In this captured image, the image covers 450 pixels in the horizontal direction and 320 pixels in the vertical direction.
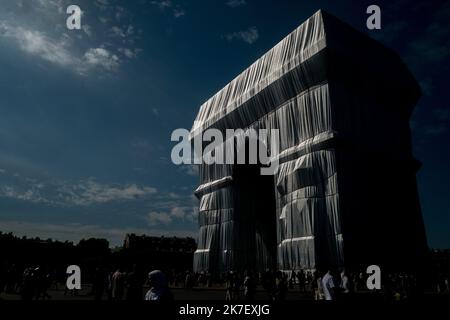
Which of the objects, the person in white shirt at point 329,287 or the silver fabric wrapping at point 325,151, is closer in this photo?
the person in white shirt at point 329,287

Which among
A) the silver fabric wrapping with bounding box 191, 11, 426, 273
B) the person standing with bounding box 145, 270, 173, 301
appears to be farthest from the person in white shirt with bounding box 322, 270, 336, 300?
the silver fabric wrapping with bounding box 191, 11, 426, 273

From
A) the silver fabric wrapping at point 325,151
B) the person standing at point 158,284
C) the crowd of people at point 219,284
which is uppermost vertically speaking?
the silver fabric wrapping at point 325,151

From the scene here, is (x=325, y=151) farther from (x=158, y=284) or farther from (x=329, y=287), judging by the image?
(x=158, y=284)

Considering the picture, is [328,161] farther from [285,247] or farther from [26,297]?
[26,297]

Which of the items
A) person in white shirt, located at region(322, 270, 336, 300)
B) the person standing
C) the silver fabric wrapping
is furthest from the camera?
the silver fabric wrapping

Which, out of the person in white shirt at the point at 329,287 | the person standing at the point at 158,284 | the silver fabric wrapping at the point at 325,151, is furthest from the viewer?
the silver fabric wrapping at the point at 325,151

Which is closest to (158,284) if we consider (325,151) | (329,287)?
(329,287)

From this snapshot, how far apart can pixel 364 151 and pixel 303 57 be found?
8.81 metres

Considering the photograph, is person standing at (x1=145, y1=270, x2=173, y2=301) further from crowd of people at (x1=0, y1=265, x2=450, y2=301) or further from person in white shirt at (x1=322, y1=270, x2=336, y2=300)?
person in white shirt at (x1=322, y1=270, x2=336, y2=300)

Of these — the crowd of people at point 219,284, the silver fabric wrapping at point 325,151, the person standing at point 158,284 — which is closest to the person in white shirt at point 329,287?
the crowd of people at point 219,284

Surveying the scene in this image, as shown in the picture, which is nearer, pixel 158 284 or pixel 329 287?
pixel 158 284

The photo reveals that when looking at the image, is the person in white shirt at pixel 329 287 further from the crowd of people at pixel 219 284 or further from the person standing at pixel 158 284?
the person standing at pixel 158 284

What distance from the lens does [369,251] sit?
25.4 meters
